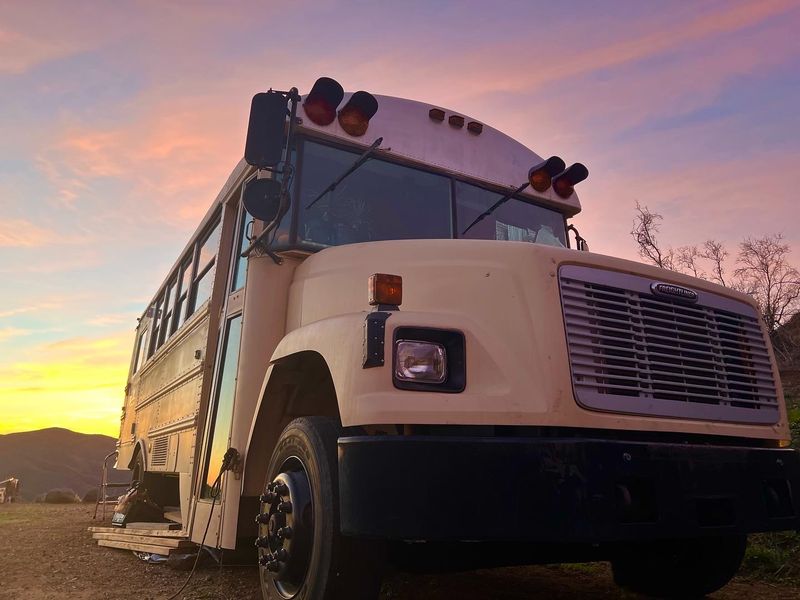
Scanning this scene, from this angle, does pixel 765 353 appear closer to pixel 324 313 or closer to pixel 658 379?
pixel 658 379

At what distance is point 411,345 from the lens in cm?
212

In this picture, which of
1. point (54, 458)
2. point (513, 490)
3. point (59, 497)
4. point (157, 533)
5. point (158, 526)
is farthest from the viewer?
point (54, 458)

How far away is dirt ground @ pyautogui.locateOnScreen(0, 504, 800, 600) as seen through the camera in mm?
3508

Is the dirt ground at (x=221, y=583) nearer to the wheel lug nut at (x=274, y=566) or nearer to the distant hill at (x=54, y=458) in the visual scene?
the wheel lug nut at (x=274, y=566)

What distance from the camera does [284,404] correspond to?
302 centimetres

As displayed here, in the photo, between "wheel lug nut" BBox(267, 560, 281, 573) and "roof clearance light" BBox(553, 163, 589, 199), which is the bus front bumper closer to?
"wheel lug nut" BBox(267, 560, 281, 573)

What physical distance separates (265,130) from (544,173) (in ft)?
6.12

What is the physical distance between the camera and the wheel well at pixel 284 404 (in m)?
2.92

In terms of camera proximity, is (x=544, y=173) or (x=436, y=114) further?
(x=544, y=173)

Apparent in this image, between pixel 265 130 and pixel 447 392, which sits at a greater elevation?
pixel 265 130

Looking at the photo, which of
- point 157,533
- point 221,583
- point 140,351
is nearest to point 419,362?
point 221,583

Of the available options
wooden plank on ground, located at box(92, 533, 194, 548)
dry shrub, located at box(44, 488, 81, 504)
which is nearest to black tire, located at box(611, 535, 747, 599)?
wooden plank on ground, located at box(92, 533, 194, 548)

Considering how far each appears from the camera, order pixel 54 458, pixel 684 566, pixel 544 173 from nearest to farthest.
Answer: pixel 684 566 < pixel 544 173 < pixel 54 458

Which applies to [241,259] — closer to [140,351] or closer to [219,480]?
[219,480]
